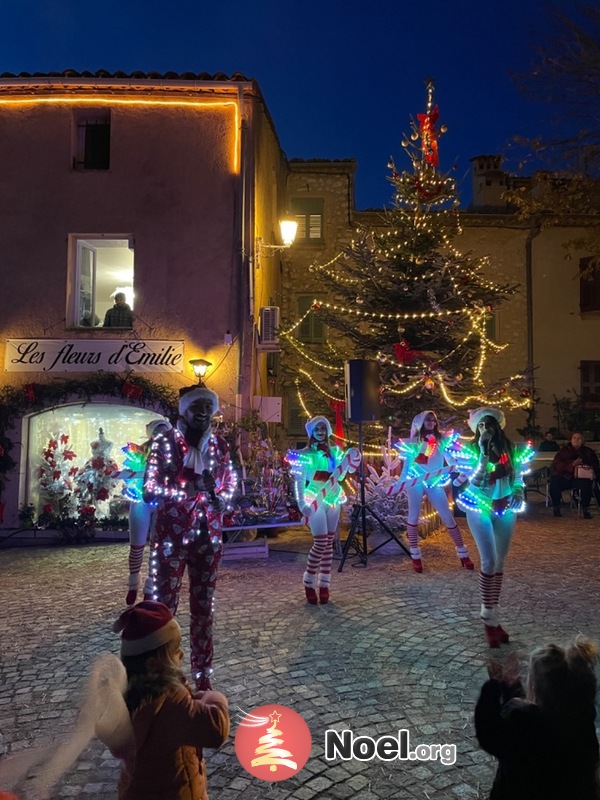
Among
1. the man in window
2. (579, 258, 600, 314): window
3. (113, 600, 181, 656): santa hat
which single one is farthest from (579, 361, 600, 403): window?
(113, 600, 181, 656): santa hat

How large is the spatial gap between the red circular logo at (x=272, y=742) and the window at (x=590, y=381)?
18901 mm

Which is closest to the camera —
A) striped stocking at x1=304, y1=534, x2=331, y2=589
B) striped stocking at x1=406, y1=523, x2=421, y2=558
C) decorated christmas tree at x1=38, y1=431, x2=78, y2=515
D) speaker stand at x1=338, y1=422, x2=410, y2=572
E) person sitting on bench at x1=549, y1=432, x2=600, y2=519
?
striped stocking at x1=304, y1=534, x2=331, y2=589

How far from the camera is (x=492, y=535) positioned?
553 centimetres

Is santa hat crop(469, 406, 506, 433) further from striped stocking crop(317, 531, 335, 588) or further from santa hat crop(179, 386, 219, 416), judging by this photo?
santa hat crop(179, 386, 219, 416)

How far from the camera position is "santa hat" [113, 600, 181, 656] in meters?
2.31

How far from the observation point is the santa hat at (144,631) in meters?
2.31

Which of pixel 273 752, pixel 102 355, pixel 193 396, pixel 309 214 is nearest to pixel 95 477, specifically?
pixel 102 355

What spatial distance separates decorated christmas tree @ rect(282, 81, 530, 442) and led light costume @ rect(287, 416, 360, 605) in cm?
472

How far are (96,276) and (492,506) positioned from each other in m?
10.4

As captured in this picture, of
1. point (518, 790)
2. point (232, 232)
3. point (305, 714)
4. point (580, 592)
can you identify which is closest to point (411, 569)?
point (580, 592)

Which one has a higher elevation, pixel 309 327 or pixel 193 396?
pixel 309 327

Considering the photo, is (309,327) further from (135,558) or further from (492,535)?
(492,535)

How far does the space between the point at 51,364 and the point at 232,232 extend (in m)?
4.29

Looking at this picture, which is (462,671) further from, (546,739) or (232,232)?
(232,232)
